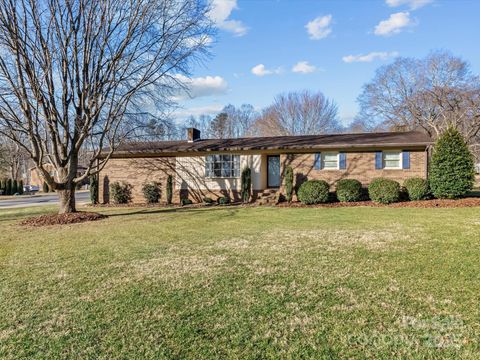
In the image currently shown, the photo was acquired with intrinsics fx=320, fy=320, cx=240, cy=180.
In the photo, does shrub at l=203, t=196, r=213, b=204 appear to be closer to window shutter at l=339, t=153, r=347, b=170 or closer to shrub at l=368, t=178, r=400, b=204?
window shutter at l=339, t=153, r=347, b=170

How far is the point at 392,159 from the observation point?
1542cm

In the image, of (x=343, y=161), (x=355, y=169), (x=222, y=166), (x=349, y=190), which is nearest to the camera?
(x=349, y=190)

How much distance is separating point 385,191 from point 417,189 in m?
1.36

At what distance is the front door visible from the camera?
17.4 metres

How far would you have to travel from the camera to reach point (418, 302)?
142 inches

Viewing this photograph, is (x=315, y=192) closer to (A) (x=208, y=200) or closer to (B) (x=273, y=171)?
(B) (x=273, y=171)

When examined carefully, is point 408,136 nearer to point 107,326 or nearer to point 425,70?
point 107,326

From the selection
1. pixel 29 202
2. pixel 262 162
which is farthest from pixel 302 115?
pixel 29 202

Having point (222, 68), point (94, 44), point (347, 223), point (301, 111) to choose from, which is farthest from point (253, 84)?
point (301, 111)

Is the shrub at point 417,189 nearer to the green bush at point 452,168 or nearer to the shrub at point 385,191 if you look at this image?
the green bush at point 452,168

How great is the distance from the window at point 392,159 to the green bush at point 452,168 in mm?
1784

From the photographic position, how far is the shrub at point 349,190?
14.5 metres

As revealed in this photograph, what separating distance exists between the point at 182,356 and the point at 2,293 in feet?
10.3

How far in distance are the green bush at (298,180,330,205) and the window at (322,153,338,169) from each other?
1.47 meters
